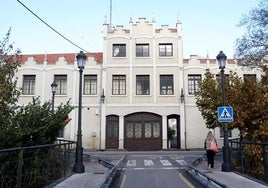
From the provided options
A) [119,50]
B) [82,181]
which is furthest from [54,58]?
[82,181]

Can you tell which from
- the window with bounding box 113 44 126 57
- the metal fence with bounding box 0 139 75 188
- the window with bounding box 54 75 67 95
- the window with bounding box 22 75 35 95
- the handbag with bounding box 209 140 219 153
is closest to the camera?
the metal fence with bounding box 0 139 75 188

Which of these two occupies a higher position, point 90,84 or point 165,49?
point 165,49

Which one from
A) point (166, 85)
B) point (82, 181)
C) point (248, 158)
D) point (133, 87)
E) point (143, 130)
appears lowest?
point (82, 181)

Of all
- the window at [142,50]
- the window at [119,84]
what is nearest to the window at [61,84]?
the window at [119,84]

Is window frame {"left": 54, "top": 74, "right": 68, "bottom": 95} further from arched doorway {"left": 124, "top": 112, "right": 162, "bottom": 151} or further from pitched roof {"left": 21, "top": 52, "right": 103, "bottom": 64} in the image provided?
arched doorway {"left": 124, "top": 112, "right": 162, "bottom": 151}

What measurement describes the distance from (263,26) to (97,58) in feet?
54.5

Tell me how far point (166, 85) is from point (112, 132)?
7258mm

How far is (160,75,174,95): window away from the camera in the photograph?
2870 cm

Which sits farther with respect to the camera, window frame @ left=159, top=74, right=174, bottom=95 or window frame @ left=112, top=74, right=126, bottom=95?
window frame @ left=112, top=74, right=126, bottom=95

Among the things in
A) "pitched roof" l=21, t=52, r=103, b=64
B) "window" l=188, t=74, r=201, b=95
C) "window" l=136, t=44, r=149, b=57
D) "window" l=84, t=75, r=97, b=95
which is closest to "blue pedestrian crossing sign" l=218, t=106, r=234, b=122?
"window" l=188, t=74, r=201, b=95

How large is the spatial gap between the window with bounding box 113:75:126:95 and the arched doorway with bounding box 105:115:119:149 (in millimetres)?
2574

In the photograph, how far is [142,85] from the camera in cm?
2898

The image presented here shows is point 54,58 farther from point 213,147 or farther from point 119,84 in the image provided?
point 213,147

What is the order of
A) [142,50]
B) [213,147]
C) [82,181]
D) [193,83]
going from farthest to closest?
1. [142,50]
2. [193,83]
3. [213,147]
4. [82,181]
